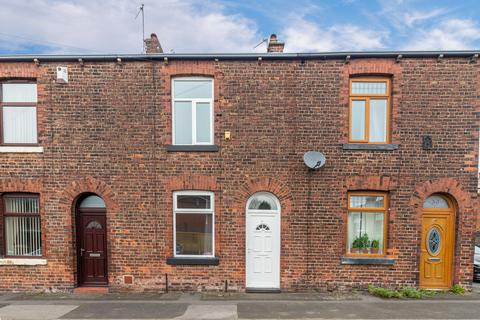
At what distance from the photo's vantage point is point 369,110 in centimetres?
670

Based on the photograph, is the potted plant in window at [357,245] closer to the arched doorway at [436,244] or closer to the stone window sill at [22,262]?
the arched doorway at [436,244]

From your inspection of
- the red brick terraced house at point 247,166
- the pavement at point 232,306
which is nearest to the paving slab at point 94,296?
the pavement at point 232,306

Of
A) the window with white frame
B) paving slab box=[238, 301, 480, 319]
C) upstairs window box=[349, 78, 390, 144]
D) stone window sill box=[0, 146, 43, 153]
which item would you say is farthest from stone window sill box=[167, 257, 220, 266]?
upstairs window box=[349, 78, 390, 144]

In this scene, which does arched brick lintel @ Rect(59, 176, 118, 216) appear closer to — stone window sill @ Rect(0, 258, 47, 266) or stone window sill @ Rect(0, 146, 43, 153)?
stone window sill @ Rect(0, 146, 43, 153)

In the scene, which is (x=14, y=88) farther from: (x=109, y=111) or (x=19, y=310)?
(x=19, y=310)

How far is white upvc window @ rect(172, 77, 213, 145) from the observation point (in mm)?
6773

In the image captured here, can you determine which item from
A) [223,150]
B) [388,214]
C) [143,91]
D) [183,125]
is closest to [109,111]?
[143,91]

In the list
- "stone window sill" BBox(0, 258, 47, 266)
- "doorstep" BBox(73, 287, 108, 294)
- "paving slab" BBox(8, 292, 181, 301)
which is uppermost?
"stone window sill" BBox(0, 258, 47, 266)

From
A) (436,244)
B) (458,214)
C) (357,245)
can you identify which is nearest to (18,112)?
(357,245)

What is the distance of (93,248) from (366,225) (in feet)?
23.8

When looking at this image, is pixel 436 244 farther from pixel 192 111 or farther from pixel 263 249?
pixel 192 111

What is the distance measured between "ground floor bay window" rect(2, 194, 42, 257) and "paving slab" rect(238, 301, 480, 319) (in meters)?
5.68

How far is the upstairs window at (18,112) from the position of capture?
6.82 metres

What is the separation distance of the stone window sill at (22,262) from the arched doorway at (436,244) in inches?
389
